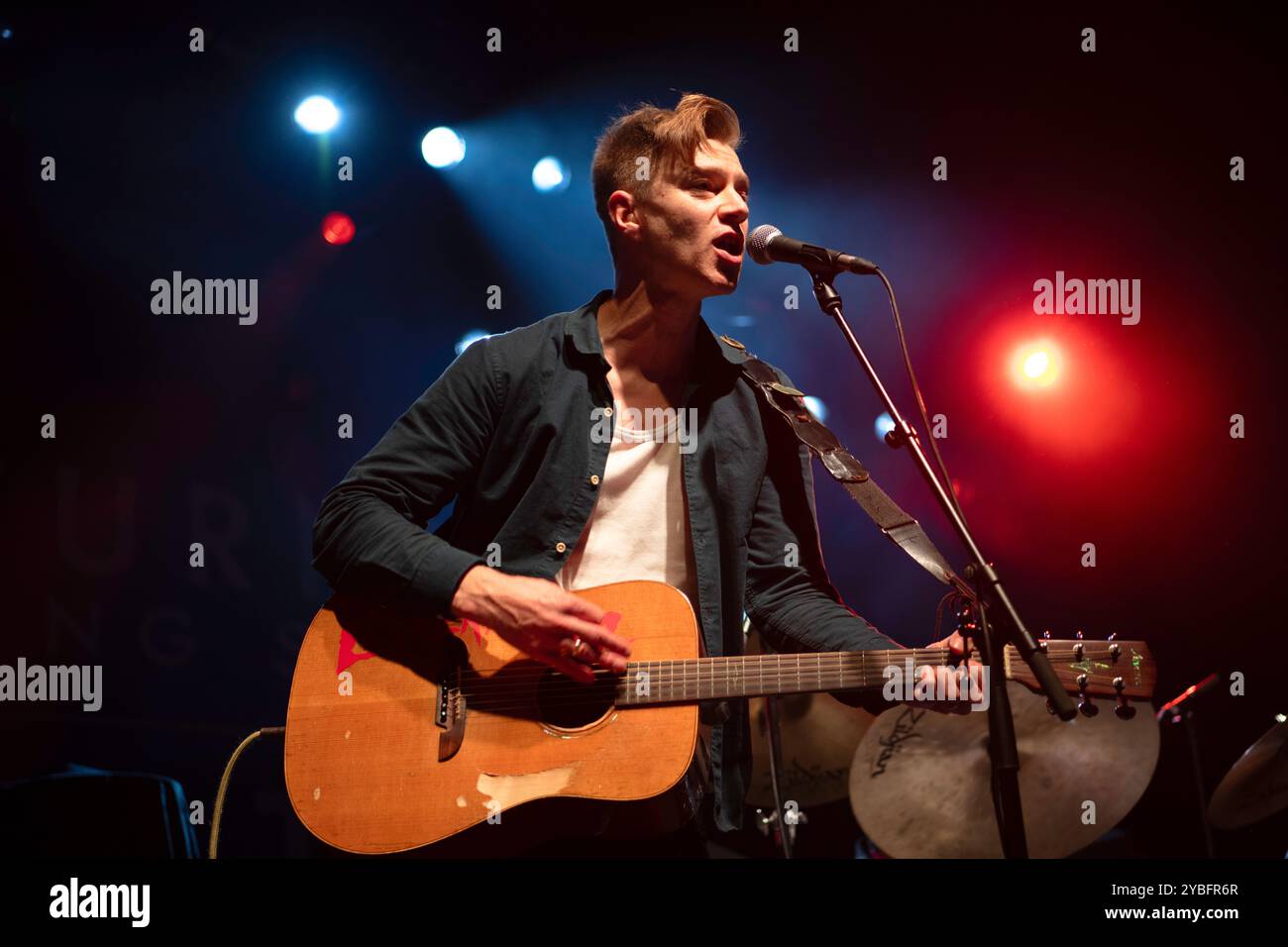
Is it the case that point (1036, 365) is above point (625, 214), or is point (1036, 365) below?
below

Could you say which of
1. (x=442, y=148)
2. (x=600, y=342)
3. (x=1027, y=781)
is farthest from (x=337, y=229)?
(x=1027, y=781)

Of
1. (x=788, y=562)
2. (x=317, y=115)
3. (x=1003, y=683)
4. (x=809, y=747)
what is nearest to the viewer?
(x=1003, y=683)

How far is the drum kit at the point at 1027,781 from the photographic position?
3.52 meters

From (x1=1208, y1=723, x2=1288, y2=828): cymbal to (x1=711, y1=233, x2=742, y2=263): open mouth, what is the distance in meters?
2.84

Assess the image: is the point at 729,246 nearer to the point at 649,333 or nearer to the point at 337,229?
the point at 649,333

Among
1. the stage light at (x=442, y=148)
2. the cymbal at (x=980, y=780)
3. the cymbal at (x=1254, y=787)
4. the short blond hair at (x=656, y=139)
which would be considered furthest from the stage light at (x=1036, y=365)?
the stage light at (x=442, y=148)

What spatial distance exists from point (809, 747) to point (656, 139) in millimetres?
2921

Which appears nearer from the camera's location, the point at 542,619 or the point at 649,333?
the point at 542,619

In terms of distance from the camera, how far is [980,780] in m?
3.70

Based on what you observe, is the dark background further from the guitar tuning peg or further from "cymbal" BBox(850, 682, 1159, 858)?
the guitar tuning peg

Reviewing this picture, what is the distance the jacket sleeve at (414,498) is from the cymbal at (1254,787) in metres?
3.21

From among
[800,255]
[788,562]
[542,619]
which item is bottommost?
[542,619]

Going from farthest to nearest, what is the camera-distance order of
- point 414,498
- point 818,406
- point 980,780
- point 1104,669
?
point 818,406
point 980,780
point 414,498
point 1104,669

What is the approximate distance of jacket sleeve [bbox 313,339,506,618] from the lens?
2.32 meters
